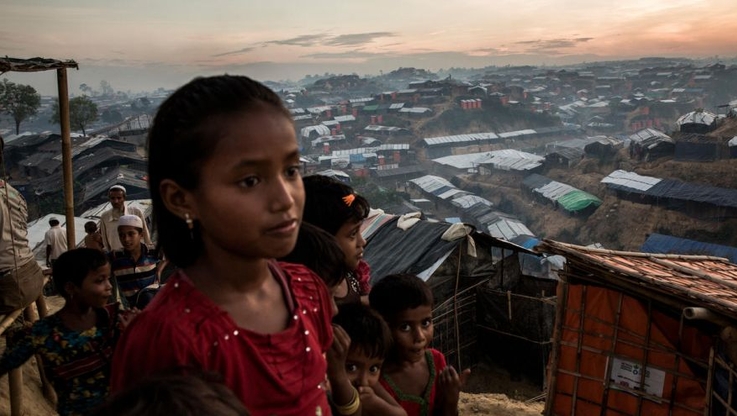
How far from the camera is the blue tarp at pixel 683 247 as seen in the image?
66.5ft

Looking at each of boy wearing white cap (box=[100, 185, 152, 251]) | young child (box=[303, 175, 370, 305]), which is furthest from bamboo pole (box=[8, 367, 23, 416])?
young child (box=[303, 175, 370, 305])

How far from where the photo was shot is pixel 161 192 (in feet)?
3.60

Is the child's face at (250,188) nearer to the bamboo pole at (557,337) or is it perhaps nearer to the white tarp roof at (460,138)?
the bamboo pole at (557,337)

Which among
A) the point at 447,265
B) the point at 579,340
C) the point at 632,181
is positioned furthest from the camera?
the point at 632,181

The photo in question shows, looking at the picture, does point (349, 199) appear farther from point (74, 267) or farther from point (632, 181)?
point (632, 181)

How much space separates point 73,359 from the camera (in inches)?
95.6

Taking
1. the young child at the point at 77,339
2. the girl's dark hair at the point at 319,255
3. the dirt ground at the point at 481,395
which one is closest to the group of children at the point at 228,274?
the girl's dark hair at the point at 319,255

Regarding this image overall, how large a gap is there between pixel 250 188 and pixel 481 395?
6.71 metres

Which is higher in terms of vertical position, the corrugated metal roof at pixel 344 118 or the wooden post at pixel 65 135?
the wooden post at pixel 65 135

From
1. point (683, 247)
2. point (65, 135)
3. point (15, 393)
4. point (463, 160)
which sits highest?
point (65, 135)

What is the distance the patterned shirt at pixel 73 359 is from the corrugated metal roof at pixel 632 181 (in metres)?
28.6

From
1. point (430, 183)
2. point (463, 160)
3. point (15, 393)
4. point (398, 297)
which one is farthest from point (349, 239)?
point (463, 160)

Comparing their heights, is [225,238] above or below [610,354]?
above

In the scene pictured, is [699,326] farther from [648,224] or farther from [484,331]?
[648,224]
